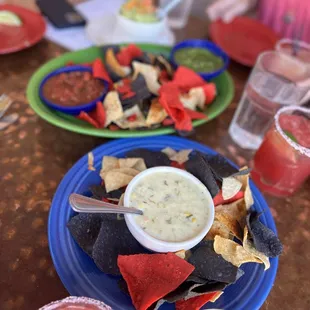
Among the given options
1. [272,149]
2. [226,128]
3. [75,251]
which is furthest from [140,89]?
[75,251]

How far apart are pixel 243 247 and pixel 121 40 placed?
125 cm

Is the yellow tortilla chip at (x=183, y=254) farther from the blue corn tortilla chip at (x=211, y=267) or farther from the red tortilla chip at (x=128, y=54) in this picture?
the red tortilla chip at (x=128, y=54)

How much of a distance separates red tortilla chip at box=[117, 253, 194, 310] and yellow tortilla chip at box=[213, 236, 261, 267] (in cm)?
11

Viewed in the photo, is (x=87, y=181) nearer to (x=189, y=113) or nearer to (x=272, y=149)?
(x=189, y=113)

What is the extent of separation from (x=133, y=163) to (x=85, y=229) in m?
0.26

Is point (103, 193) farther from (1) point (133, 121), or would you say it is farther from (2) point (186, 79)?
(2) point (186, 79)

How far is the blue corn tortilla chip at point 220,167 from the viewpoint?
98 centimetres

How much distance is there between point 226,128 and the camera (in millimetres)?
1367

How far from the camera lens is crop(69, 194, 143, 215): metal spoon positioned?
0.83m

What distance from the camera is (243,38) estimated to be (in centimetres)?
186

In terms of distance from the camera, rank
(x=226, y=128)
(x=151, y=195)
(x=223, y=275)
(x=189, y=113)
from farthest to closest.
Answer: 1. (x=226, y=128)
2. (x=189, y=113)
3. (x=151, y=195)
4. (x=223, y=275)

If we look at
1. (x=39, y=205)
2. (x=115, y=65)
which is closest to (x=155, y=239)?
(x=39, y=205)

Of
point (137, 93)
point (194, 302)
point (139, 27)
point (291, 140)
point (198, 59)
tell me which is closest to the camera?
point (194, 302)

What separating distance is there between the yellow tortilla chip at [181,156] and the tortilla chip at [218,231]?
0.23m
